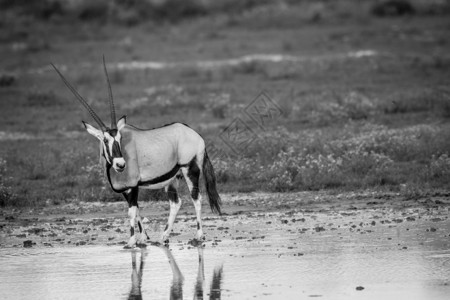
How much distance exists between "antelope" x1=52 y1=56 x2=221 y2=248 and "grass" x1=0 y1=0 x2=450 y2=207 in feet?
11.1

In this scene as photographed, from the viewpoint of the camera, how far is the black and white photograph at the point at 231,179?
34.5ft

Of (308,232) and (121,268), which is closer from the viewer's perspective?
(121,268)

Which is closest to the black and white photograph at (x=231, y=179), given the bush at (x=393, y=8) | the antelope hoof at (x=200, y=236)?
the antelope hoof at (x=200, y=236)

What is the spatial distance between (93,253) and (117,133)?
5.10 feet

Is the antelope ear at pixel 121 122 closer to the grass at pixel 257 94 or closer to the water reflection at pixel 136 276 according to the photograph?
the water reflection at pixel 136 276

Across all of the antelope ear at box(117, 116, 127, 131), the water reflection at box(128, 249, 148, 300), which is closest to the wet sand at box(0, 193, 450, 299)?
the water reflection at box(128, 249, 148, 300)

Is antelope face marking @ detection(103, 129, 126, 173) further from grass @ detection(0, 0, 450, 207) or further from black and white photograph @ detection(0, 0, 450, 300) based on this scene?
grass @ detection(0, 0, 450, 207)

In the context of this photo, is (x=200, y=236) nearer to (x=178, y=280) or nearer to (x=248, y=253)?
(x=248, y=253)

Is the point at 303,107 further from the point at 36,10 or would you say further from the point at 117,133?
the point at 36,10

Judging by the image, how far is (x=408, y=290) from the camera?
31.4 feet

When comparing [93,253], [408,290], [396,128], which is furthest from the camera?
[396,128]

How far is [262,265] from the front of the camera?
10.9 meters

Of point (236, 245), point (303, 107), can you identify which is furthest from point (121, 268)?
point (303, 107)

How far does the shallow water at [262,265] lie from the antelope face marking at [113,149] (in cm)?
106
